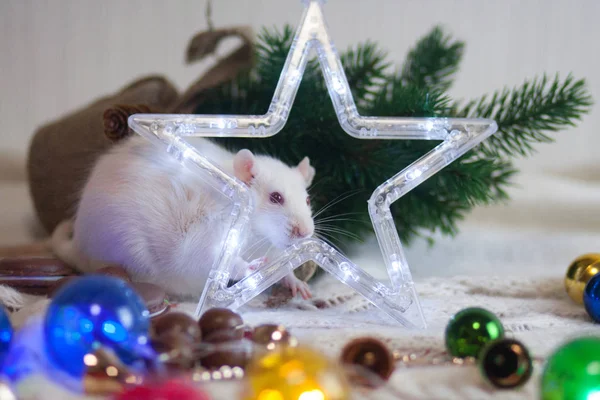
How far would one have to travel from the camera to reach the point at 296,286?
31.5 inches

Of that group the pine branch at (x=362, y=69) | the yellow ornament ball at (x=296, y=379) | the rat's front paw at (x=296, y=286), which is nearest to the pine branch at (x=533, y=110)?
the pine branch at (x=362, y=69)

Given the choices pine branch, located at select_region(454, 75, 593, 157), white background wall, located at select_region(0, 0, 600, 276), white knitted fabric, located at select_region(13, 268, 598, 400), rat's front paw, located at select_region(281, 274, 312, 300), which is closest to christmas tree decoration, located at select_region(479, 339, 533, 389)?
white knitted fabric, located at select_region(13, 268, 598, 400)

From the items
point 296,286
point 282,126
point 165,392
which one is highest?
point 282,126

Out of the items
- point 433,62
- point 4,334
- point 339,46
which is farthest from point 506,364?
point 339,46

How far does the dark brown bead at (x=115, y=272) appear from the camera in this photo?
2.37 ft

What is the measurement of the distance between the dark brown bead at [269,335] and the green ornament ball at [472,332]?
6.3 inches

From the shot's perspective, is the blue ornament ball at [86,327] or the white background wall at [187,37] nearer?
the blue ornament ball at [86,327]

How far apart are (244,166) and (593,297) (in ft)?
1.50

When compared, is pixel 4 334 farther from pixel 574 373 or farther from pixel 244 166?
pixel 574 373

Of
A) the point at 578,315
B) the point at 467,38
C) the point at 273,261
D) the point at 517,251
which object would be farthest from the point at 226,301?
the point at 467,38

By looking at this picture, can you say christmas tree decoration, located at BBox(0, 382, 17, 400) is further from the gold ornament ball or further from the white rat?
the gold ornament ball

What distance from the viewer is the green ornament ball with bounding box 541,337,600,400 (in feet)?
1.33

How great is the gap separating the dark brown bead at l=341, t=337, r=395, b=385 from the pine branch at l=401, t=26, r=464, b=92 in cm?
71

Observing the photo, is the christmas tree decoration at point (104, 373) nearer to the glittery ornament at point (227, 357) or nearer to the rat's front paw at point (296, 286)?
the glittery ornament at point (227, 357)
